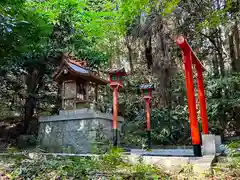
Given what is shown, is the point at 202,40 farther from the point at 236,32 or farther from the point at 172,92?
the point at 172,92

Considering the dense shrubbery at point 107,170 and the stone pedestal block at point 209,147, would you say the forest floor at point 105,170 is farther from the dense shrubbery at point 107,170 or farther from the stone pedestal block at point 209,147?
the stone pedestal block at point 209,147

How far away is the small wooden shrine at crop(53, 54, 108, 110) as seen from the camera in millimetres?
8336

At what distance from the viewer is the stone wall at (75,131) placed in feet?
25.7

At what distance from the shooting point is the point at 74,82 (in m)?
8.58

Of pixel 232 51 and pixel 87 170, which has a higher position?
pixel 232 51

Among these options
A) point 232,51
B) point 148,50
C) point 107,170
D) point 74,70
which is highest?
point 148,50

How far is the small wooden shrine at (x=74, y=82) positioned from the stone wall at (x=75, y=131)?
0.36 metres

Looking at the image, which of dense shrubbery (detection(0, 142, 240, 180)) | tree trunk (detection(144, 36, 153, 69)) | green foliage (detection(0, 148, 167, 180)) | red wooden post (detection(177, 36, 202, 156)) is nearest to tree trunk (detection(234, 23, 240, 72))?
tree trunk (detection(144, 36, 153, 69))

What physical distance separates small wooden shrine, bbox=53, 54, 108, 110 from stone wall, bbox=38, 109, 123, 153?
36 centimetres

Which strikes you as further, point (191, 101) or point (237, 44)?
point (237, 44)

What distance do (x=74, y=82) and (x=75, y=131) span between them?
173cm

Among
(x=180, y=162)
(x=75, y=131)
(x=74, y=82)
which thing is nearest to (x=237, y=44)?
(x=74, y=82)

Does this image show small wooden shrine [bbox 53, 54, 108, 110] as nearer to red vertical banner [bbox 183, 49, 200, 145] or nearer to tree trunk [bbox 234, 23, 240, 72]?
red vertical banner [bbox 183, 49, 200, 145]

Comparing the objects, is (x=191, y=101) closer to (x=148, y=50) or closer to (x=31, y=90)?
Answer: (x=31, y=90)
